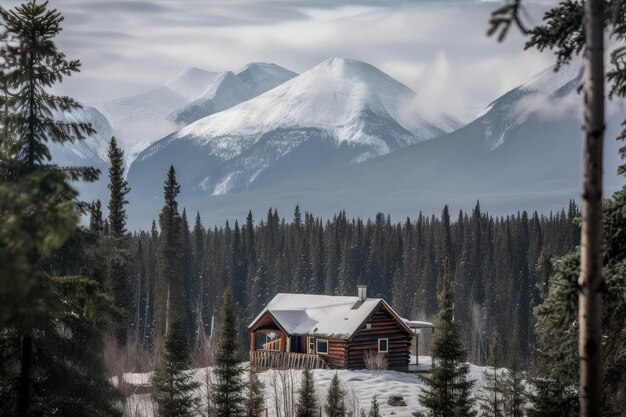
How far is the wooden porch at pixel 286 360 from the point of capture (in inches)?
2253

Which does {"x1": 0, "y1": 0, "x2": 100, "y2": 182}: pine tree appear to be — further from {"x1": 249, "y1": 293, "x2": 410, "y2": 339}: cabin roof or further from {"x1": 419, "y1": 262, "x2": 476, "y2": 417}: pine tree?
{"x1": 249, "y1": 293, "x2": 410, "y2": 339}: cabin roof

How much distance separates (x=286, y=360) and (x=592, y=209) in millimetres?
49471

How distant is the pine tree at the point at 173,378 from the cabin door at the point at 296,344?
25167 millimetres

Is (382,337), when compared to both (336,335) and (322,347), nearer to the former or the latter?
(336,335)

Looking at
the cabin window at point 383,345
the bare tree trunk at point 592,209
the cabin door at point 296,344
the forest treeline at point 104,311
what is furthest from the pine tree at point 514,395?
the bare tree trunk at point 592,209

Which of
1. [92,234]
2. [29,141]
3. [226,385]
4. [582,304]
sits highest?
[29,141]

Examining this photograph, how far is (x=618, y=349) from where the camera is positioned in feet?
51.5

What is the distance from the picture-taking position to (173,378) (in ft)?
110

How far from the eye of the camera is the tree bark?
17078mm

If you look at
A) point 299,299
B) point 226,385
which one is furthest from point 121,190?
point 226,385

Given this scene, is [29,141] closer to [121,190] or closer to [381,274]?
[121,190]

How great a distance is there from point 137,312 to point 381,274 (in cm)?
4007

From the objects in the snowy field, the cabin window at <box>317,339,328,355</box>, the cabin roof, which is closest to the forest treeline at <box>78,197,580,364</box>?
the cabin roof

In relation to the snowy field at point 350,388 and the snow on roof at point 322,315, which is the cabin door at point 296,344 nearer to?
the snow on roof at point 322,315
